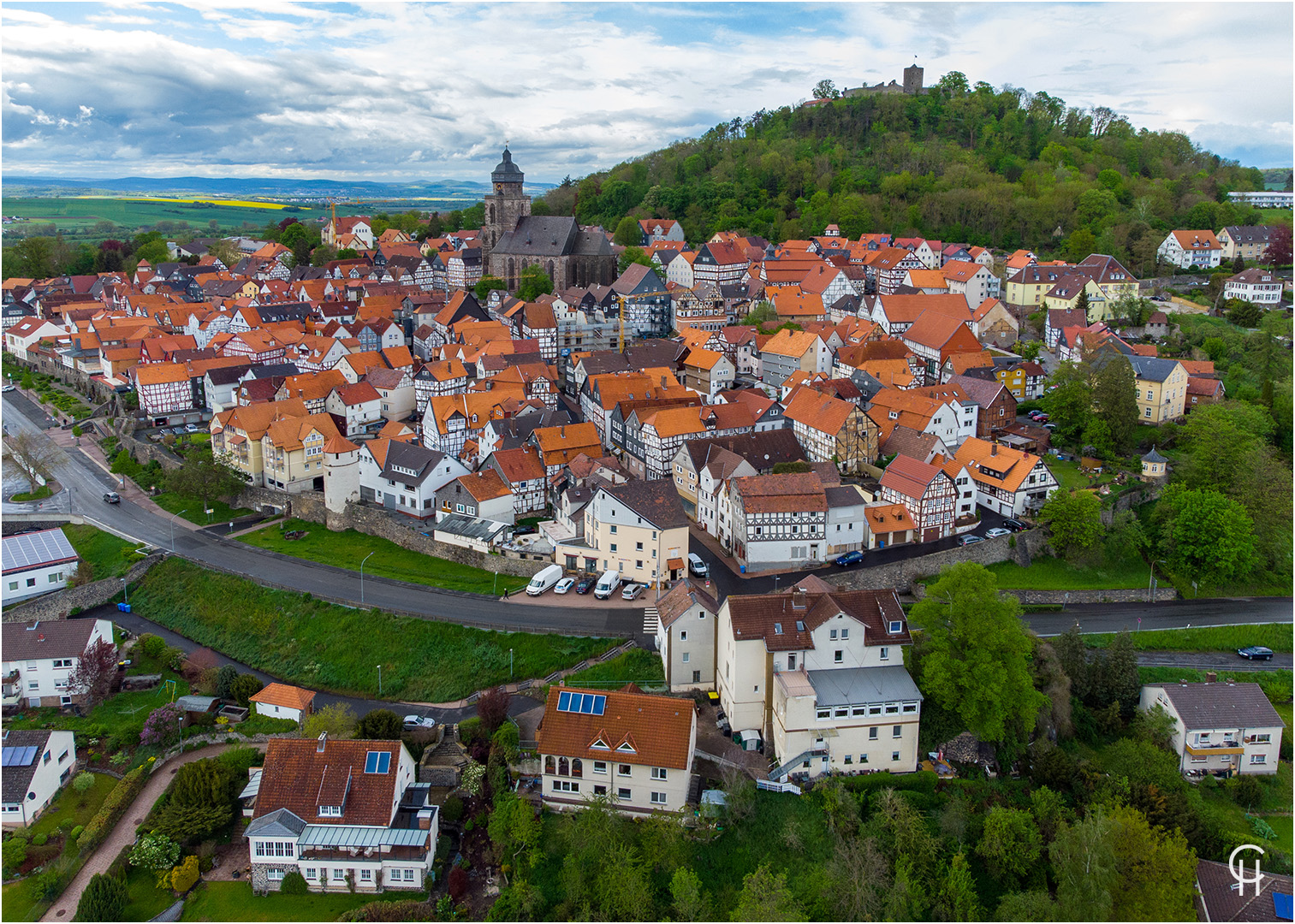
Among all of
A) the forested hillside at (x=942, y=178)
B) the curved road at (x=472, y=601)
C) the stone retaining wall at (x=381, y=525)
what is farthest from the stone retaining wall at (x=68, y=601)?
the forested hillside at (x=942, y=178)

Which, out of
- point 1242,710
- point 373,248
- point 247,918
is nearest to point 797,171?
point 373,248

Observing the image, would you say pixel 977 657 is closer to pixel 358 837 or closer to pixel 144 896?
pixel 358 837

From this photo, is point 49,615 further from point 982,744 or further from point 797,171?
point 797,171

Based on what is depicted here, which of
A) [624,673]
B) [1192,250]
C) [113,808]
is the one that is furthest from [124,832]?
[1192,250]

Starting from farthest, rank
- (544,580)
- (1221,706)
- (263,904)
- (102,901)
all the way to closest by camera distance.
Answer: (544,580) < (1221,706) < (263,904) < (102,901)

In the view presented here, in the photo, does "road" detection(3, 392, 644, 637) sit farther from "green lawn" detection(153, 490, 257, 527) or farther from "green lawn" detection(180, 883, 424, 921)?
"green lawn" detection(180, 883, 424, 921)

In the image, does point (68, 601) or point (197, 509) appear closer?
point (68, 601)
